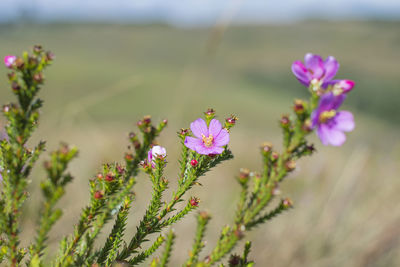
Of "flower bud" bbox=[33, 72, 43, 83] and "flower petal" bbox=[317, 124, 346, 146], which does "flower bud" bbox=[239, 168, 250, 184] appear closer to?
"flower petal" bbox=[317, 124, 346, 146]

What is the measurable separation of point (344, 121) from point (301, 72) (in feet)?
0.92

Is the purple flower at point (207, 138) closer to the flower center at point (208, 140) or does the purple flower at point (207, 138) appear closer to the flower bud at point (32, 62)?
the flower center at point (208, 140)

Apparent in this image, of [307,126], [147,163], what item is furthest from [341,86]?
[147,163]

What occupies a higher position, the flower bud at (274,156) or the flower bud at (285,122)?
the flower bud at (285,122)

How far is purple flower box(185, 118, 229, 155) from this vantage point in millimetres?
1658

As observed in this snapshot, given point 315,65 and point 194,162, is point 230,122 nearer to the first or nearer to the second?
point 194,162

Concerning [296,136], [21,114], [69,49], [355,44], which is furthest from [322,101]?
[69,49]

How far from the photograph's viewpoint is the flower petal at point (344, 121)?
158cm

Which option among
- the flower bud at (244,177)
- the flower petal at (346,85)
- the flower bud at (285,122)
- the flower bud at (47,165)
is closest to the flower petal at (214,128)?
the flower bud at (244,177)

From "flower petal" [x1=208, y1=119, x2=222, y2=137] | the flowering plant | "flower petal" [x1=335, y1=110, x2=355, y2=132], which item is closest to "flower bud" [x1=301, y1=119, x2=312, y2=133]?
the flowering plant

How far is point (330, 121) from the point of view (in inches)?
61.9

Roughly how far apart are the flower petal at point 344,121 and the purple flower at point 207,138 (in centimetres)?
48

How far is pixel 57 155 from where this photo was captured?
1346mm

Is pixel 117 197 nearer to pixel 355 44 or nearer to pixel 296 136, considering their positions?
pixel 296 136
